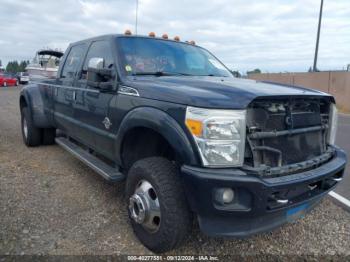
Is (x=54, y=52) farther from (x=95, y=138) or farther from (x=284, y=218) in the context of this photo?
(x=284, y=218)

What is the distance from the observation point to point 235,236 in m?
2.42

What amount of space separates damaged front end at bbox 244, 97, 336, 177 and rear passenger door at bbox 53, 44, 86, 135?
2750mm

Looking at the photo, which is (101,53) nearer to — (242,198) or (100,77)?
(100,77)

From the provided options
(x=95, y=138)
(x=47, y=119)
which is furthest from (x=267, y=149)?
(x=47, y=119)

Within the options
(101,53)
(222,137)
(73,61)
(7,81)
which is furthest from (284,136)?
(7,81)

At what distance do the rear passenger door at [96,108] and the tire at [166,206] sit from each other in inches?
34.4

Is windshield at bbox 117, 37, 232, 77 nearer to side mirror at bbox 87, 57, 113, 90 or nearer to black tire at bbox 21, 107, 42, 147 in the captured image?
side mirror at bbox 87, 57, 113, 90

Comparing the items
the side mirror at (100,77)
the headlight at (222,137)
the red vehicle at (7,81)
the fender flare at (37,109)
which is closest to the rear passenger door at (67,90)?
the fender flare at (37,109)

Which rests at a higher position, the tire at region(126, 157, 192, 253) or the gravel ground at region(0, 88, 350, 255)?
the tire at region(126, 157, 192, 253)

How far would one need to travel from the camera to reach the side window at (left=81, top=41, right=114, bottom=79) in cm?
370

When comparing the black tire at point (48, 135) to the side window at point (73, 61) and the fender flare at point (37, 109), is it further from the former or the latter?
the side window at point (73, 61)

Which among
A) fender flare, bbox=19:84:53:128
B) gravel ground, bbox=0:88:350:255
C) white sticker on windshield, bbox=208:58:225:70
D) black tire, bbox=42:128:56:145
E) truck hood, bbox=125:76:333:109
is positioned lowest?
gravel ground, bbox=0:88:350:255

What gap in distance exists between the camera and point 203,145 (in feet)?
7.68

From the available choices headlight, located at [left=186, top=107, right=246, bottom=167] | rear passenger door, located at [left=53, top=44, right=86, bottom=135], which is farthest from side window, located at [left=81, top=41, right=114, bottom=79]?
headlight, located at [left=186, top=107, right=246, bottom=167]
